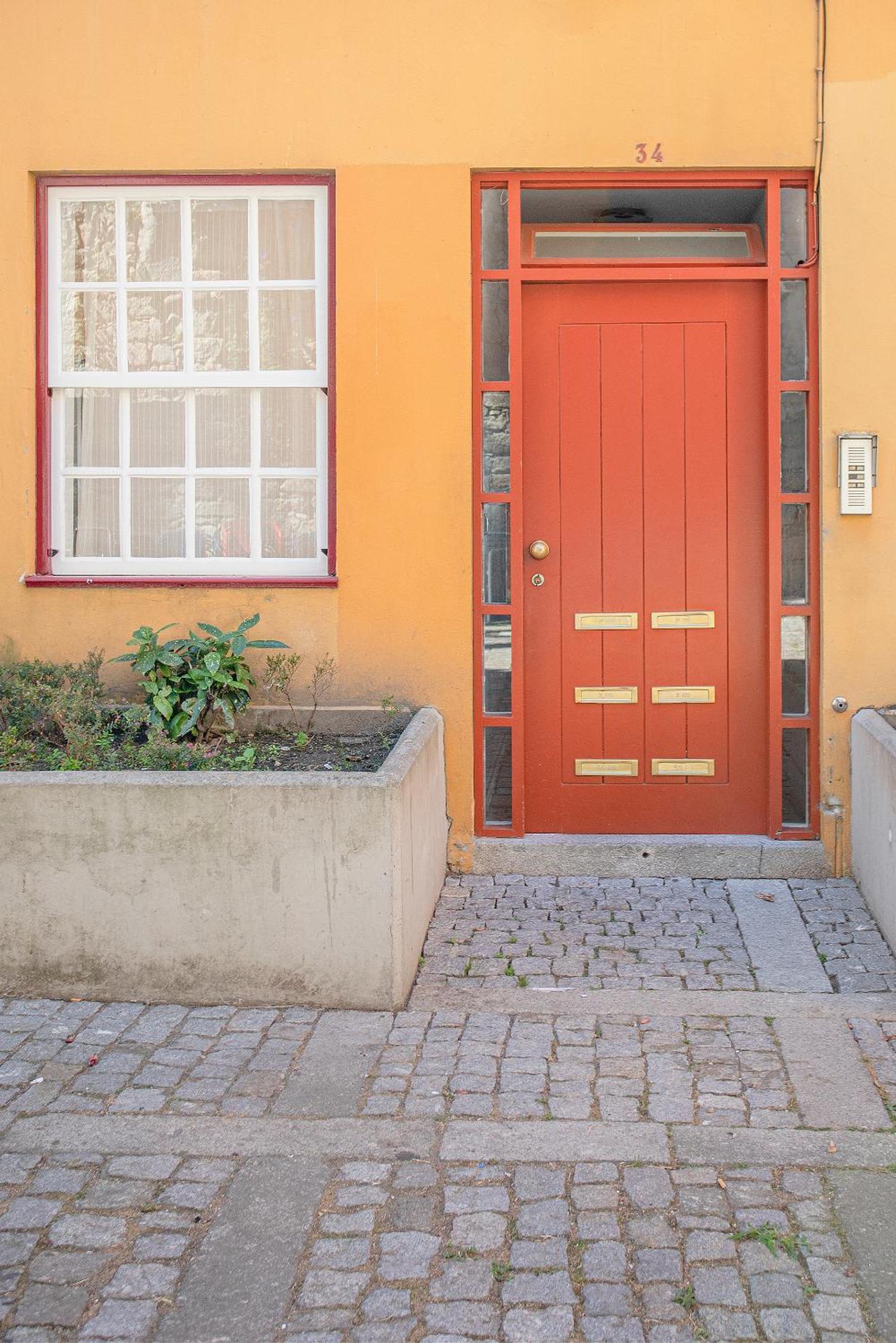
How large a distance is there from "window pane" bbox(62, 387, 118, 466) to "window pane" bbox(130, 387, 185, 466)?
3.6 inches

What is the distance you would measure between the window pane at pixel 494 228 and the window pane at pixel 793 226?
124cm

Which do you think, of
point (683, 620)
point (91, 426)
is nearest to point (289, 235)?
point (91, 426)

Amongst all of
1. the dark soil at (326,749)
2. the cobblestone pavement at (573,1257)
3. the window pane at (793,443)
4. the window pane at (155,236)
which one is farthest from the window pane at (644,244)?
the cobblestone pavement at (573,1257)

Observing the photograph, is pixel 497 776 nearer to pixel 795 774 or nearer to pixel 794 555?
pixel 795 774

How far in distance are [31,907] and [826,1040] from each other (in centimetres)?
266

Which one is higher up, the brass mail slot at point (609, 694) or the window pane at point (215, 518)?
the window pane at point (215, 518)

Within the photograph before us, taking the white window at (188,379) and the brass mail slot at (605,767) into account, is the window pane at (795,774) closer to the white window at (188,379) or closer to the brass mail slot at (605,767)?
the brass mail slot at (605,767)

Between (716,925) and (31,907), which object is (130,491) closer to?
(31,907)

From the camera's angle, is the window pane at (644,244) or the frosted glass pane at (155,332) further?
the frosted glass pane at (155,332)

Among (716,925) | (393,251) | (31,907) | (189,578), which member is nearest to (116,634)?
(189,578)

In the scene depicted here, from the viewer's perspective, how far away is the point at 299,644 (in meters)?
5.67

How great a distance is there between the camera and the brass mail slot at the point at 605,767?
577cm

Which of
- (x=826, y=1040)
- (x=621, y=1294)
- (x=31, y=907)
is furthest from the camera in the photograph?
(x=31, y=907)

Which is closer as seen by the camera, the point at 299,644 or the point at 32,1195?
the point at 32,1195
